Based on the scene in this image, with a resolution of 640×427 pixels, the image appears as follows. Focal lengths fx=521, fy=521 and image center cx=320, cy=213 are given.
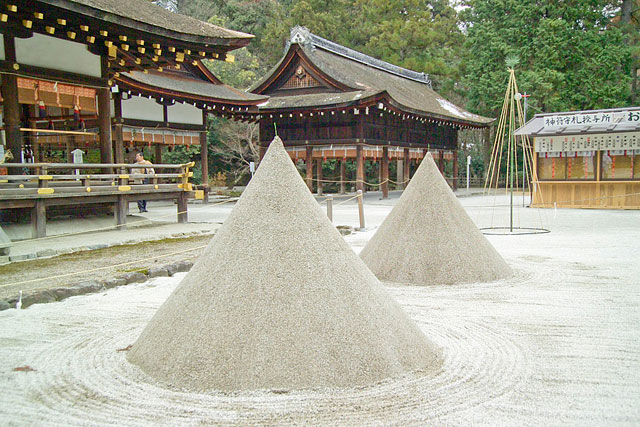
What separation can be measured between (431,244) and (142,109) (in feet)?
38.8

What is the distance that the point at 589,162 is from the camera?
1612cm

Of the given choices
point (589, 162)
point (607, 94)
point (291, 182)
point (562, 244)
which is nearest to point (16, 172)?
point (291, 182)

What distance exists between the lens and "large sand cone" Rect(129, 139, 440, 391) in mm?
3068

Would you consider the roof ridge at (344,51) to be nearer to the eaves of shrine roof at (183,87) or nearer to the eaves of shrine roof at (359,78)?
the eaves of shrine roof at (359,78)

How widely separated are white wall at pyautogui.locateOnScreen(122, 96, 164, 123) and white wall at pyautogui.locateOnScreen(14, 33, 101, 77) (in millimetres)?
4312

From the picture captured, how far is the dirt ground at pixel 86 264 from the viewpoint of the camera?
232 inches

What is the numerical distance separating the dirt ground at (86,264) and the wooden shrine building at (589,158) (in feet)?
36.4

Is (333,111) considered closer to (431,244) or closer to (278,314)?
(431,244)

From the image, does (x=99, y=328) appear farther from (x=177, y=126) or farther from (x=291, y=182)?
(x=177, y=126)

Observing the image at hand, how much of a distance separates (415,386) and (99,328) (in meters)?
2.78

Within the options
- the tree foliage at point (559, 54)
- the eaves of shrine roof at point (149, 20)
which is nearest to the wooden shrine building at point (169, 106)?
the eaves of shrine roof at point (149, 20)

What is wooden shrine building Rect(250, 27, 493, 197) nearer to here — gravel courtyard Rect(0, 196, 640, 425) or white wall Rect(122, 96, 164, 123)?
white wall Rect(122, 96, 164, 123)

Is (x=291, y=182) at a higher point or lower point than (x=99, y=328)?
higher

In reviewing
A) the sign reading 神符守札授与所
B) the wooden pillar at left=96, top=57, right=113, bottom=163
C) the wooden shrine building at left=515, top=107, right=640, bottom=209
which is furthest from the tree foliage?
the wooden pillar at left=96, top=57, right=113, bottom=163
